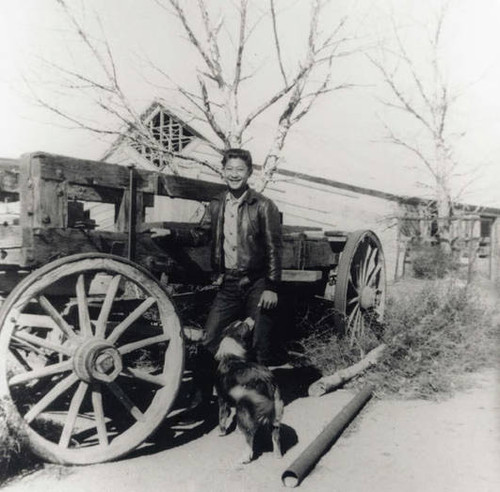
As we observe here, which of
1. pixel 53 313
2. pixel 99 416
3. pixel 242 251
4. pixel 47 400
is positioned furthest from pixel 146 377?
pixel 242 251

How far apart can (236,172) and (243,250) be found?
1.93ft

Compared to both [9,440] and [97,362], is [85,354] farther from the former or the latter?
[9,440]

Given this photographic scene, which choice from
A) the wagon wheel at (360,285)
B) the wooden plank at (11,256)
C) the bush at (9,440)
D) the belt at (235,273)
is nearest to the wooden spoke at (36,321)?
the wooden plank at (11,256)

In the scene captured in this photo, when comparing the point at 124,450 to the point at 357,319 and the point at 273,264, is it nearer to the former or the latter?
the point at 273,264

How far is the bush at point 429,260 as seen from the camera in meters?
16.7

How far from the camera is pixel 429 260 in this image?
17719mm

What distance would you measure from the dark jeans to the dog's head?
113mm

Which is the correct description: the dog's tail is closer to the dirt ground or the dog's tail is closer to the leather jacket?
the dirt ground

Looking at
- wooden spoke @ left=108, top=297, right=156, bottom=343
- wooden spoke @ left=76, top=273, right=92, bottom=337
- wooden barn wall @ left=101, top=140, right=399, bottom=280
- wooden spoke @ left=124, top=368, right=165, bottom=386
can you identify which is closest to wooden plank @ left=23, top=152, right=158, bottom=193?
wooden spoke @ left=76, top=273, right=92, bottom=337

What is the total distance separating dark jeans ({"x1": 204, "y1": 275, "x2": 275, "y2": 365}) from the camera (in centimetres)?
405

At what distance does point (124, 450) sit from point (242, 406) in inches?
29.8

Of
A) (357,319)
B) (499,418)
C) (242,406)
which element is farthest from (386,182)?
(242,406)

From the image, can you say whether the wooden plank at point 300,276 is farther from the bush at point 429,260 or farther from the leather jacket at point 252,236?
the bush at point 429,260

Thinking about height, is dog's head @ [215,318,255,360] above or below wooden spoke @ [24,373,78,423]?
above
